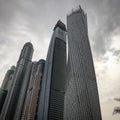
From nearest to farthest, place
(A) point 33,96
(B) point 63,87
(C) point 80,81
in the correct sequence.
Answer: (C) point 80,81, (B) point 63,87, (A) point 33,96

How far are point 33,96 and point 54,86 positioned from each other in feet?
104

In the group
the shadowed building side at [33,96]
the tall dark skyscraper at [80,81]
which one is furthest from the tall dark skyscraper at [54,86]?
the tall dark skyscraper at [80,81]

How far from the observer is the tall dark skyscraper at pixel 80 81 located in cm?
11919

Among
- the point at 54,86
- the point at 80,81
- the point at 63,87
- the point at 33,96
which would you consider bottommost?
the point at 33,96

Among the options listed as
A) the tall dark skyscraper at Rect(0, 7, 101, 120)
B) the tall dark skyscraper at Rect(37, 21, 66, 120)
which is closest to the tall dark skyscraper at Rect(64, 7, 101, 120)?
the tall dark skyscraper at Rect(0, 7, 101, 120)

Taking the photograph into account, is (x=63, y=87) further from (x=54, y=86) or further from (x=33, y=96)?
(x=33, y=96)

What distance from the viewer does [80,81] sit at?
132250mm

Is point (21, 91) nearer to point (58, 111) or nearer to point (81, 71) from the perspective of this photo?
point (58, 111)

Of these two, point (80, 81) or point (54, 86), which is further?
point (54, 86)

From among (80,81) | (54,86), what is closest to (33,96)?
(54,86)

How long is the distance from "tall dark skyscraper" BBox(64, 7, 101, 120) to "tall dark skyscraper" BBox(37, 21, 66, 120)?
38.8 ft

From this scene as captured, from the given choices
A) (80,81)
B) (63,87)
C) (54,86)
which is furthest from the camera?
(63,87)

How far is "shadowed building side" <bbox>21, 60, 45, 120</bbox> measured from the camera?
150875 millimetres

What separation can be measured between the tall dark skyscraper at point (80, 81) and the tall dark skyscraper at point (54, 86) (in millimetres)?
11815
